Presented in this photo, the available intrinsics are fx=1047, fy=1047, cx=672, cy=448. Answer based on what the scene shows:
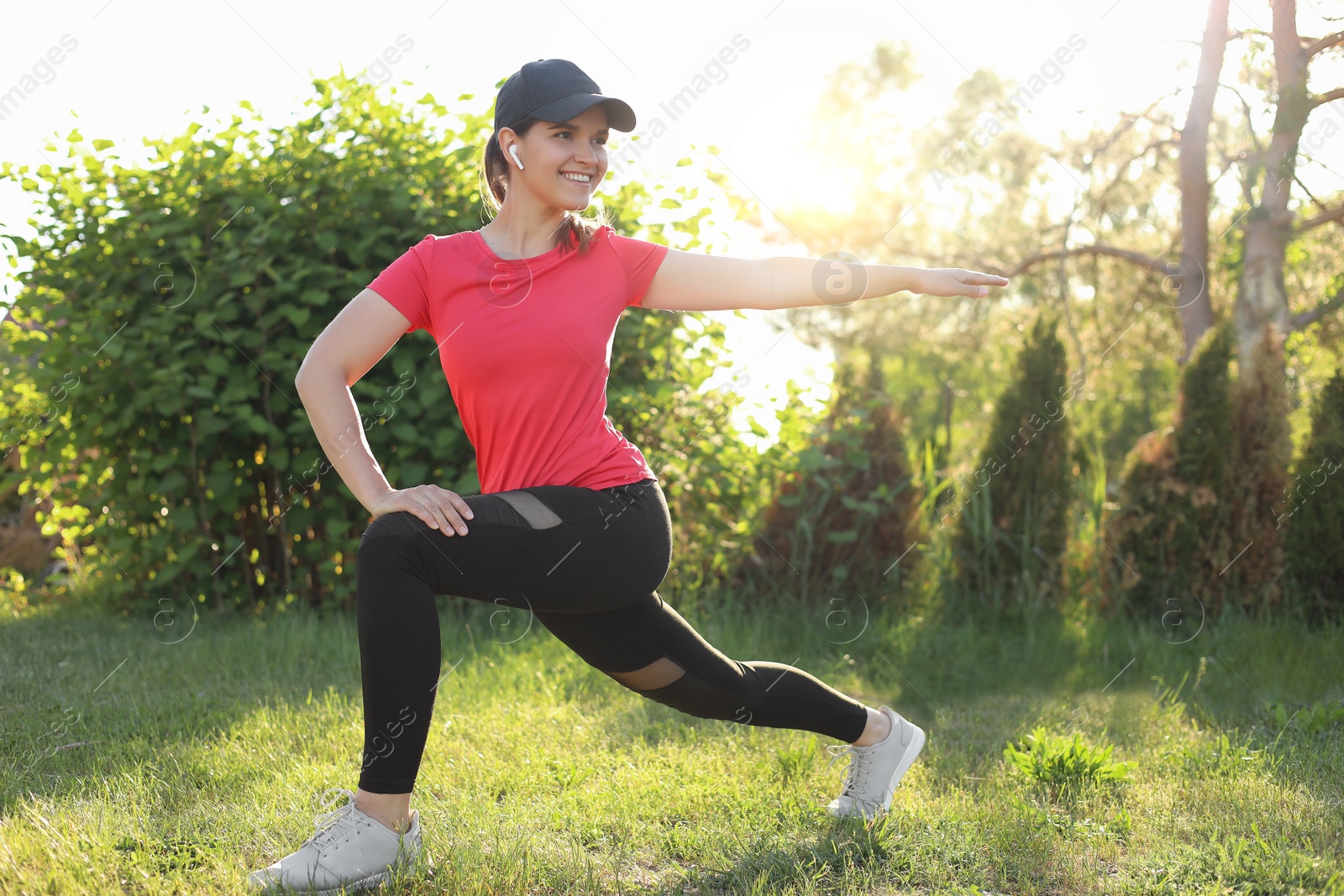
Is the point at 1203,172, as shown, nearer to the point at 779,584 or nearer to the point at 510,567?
the point at 779,584

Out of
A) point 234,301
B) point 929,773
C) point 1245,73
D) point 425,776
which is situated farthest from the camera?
point 1245,73

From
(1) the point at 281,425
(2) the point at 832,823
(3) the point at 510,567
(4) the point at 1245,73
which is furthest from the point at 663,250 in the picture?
(4) the point at 1245,73

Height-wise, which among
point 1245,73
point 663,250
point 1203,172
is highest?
point 1245,73

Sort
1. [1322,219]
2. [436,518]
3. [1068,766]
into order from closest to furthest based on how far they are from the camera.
Result: [436,518]
[1068,766]
[1322,219]

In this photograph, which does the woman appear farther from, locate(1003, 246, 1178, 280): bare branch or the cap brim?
locate(1003, 246, 1178, 280): bare branch

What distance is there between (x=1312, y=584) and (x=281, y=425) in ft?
17.0

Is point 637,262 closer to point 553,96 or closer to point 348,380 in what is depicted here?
point 553,96

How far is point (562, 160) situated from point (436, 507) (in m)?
0.85

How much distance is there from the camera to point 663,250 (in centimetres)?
258

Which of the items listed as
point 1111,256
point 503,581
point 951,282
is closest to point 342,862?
point 503,581

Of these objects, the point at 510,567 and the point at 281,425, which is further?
the point at 281,425

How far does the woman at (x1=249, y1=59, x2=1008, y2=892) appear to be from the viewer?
2.16 m

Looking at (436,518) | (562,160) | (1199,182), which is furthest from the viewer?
(1199,182)

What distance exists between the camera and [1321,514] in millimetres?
5258
